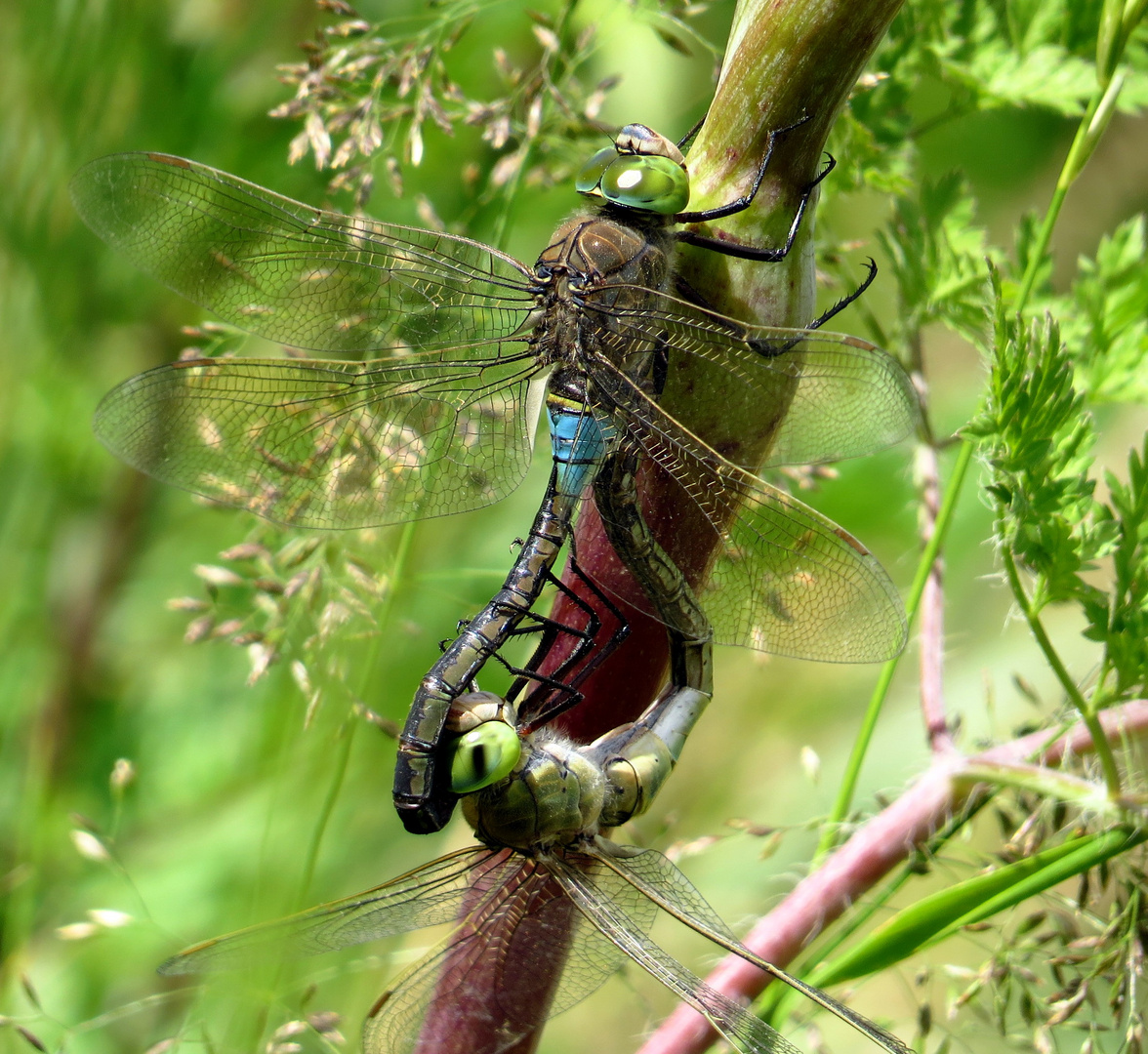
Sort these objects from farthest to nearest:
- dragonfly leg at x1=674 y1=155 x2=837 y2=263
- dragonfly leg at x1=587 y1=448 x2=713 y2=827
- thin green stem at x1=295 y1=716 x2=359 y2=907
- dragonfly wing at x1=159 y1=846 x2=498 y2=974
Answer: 1. thin green stem at x1=295 y1=716 x2=359 y2=907
2. dragonfly wing at x1=159 y1=846 x2=498 y2=974
3. dragonfly leg at x1=587 y1=448 x2=713 y2=827
4. dragonfly leg at x1=674 y1=155 x2=837 y2=263

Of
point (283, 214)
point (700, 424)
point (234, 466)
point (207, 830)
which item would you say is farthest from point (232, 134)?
point (700, 424)

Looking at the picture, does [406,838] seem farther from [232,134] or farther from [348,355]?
[232,134]

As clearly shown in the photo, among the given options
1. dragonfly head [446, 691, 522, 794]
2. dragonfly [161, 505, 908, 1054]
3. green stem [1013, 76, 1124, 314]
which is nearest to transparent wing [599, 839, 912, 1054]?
dragonfly [161, 505, 908, 1054]

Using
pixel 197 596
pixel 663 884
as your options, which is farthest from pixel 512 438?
pixel 197 596

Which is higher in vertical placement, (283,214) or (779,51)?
(779,51)

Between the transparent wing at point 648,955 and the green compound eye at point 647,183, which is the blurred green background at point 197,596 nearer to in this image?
the transparent wing at point 648,955

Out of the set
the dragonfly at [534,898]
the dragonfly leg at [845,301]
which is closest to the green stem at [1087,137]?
the dragonfly leg at [845,301]

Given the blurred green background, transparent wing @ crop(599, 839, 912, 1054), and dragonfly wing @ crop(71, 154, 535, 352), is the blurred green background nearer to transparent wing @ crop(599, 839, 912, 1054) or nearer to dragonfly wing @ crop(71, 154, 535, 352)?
dragonfly wing @ crop(71, 154, 535, 352)
